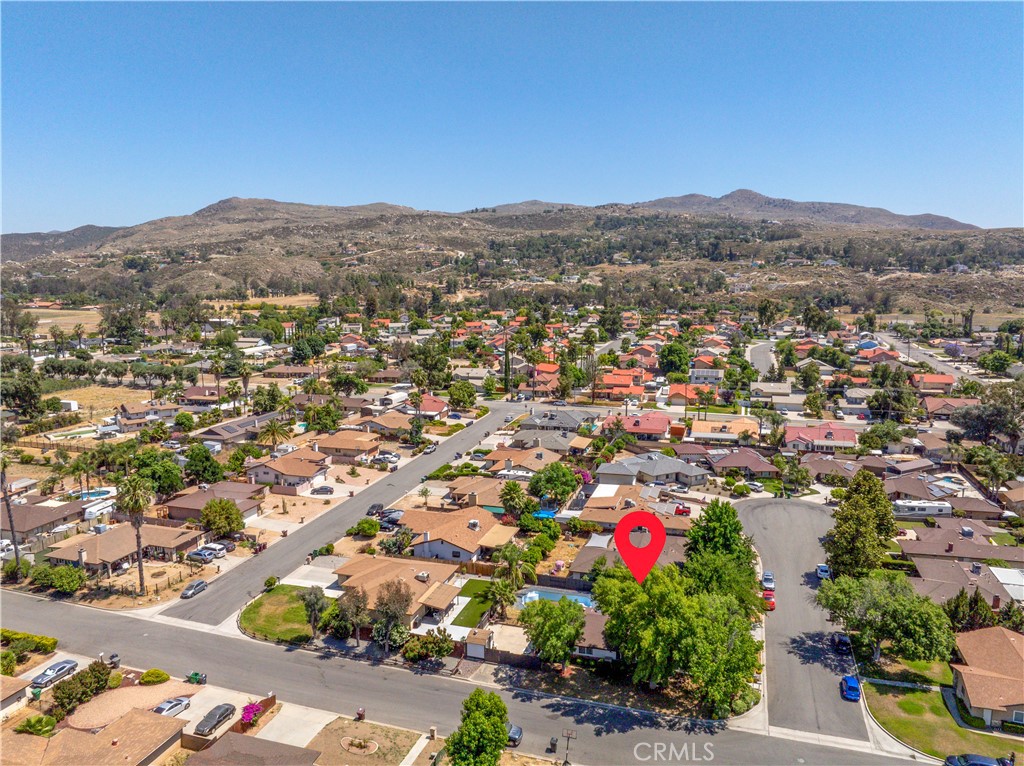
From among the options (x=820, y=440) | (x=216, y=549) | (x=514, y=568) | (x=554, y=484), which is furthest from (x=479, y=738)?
(x=820, y=440)

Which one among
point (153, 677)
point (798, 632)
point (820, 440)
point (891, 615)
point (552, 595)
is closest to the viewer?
point (153, 677)

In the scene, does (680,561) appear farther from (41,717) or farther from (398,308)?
(398,308)

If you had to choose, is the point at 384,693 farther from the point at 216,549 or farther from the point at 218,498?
the point at 218,498

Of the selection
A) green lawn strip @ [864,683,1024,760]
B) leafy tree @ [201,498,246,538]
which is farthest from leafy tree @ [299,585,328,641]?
green lawn strip @ [864,683,1024,760]

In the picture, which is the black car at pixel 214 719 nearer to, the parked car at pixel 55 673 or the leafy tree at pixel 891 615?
the parked car at pixel 55 673

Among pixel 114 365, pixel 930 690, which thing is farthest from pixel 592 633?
pixel 114 365

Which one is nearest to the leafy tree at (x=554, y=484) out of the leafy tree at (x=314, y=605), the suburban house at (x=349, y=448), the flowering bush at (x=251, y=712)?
the suburban house at (x=349, y=448)
